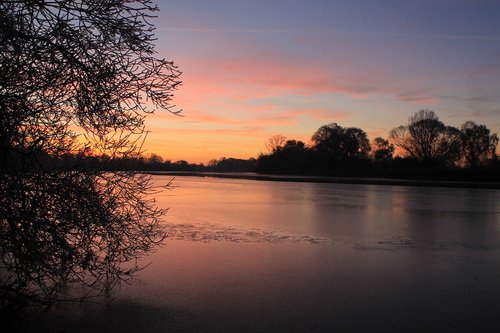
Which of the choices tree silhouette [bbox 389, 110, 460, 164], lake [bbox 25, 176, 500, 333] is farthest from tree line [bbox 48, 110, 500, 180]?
lake [bbox 25, 176, 500, 333]

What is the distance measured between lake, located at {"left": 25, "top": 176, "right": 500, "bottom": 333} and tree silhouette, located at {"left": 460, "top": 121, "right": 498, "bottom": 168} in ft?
269

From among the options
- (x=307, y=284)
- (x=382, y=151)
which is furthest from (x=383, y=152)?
(x=307, y=284)

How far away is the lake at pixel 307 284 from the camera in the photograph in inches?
232

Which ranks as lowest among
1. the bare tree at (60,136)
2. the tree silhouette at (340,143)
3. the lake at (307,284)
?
the lake at (307,284)

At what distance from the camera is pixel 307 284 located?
768cm

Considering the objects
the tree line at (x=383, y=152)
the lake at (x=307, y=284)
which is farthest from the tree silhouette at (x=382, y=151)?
the lake at (x=307, y=284)

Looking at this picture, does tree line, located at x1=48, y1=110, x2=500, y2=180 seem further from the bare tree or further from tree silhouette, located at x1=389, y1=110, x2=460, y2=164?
the bare tree

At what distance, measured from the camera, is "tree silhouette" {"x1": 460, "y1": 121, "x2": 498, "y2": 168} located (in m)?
88.8

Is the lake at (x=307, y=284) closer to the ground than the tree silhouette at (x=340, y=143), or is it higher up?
closer to the ground

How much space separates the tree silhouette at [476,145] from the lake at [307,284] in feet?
269

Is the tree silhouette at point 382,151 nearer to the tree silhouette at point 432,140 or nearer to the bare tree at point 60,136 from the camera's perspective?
the tree silhouette at point 432,140

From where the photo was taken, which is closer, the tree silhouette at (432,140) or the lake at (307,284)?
the lake at (307,284)

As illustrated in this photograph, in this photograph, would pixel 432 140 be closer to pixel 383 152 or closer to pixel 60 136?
pixel 383 152

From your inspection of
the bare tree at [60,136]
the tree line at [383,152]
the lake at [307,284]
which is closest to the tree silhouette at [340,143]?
the tree line at [383,152]
